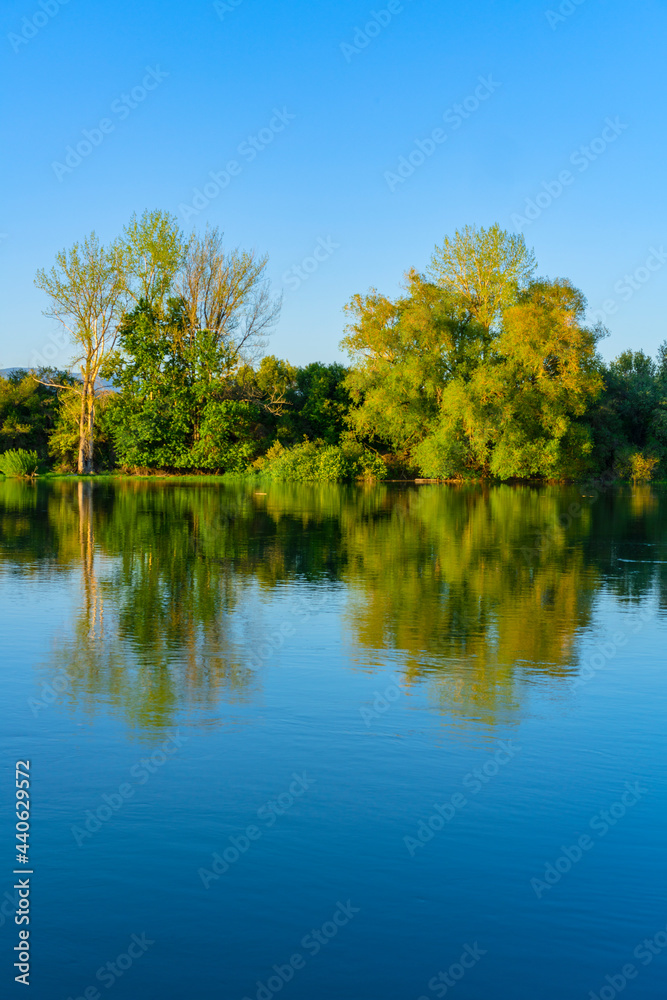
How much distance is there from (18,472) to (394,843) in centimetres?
5640

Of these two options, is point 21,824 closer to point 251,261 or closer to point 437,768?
point 437,768

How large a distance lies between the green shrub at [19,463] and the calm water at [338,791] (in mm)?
46262

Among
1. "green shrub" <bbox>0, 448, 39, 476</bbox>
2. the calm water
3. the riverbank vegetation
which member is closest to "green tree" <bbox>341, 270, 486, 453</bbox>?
the riverbank vegetation

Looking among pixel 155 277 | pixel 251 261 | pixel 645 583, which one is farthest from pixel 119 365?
pixel 645 583

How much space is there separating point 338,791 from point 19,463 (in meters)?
55.0

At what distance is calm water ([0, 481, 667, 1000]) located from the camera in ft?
13.0

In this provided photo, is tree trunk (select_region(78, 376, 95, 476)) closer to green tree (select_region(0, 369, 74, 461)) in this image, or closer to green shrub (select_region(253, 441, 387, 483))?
green tree (select_region(0, 369, 74, 461))

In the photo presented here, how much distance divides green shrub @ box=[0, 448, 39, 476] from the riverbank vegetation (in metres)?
0.34

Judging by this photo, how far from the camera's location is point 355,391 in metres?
58.3

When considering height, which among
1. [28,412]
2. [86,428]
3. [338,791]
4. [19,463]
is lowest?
[338,791]

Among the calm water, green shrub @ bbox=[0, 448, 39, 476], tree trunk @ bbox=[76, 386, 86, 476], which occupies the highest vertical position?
tree trunk @ bbox=[76, 386, 86, 476]

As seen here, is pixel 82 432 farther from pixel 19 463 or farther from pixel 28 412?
pixel 28 412

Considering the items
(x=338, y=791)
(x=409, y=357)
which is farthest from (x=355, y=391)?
(x=338, y=791)

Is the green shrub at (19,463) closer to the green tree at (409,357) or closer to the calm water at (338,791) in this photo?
the green tree at (409,357)
